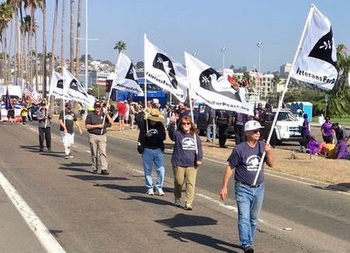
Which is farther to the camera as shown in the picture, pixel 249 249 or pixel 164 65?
pixel 164 65

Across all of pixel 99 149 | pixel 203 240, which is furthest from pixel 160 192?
pixel 203 240

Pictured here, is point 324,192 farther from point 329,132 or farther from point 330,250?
point 329,132

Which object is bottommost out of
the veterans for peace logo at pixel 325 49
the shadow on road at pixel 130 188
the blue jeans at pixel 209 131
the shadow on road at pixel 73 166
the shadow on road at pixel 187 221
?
the shadow on road at pixel 73 166

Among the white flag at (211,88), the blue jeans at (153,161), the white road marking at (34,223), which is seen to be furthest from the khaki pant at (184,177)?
the white flag at (211,88)

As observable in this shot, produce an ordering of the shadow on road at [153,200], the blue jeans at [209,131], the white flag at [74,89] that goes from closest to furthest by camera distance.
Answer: the shadow on road at [153,200] → the white flag at [74,89] → the blue jeans at [209,131]

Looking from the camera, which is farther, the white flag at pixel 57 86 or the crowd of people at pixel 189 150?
the white flag at pixel 57 86

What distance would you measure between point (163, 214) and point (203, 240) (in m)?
1.93

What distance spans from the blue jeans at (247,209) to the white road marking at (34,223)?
216 centimetres

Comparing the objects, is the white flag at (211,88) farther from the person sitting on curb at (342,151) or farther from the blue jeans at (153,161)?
the person sitting on curb at (342,151)

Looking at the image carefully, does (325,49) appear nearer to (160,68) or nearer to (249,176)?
(249,176)

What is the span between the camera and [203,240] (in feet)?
26.2

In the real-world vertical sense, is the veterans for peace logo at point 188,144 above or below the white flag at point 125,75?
below

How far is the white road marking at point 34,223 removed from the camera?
750 centimetres

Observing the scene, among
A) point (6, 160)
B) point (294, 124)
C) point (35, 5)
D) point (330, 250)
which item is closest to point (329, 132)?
point (294, 124)
